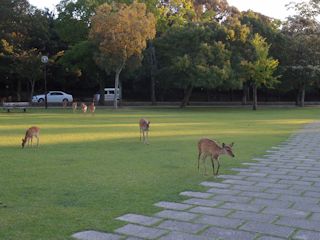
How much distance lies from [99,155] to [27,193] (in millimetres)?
4334

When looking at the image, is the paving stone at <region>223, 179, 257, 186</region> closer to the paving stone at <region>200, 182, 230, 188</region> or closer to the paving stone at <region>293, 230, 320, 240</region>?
the paving stone at <region>200, 182, 230, 188</region>

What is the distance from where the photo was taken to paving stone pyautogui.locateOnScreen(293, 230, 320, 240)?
502 centimetres

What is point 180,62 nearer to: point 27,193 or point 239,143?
point 239,143

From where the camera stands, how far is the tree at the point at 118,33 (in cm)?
3666

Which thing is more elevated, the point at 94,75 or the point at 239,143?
the point at 94,75

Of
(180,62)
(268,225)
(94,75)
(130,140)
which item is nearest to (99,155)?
(130,140)

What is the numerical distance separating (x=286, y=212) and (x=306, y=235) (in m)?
0.99

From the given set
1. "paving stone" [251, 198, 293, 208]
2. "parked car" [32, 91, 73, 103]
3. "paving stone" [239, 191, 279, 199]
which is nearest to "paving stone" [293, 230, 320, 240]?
"paving stone" [251, 198, 293, 208]

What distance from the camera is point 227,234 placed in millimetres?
5129

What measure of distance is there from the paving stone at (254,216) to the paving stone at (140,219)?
1074mm

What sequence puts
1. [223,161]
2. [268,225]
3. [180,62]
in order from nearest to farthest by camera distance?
[268,225], [223,161], [180,62]

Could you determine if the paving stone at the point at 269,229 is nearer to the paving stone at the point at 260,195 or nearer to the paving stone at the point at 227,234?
the paving stone at the point at 227,234

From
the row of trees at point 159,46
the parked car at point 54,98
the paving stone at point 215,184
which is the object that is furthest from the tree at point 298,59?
the paving stone at point 215,184

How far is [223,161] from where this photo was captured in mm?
10586
